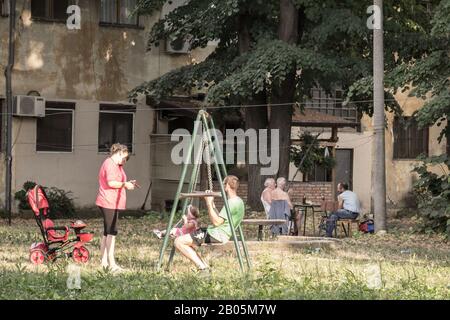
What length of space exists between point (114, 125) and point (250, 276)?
20.3 m

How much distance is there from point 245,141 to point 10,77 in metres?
7.03

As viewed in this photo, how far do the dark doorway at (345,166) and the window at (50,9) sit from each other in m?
11.8

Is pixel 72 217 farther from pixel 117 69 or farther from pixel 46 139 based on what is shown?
pixel 117 69

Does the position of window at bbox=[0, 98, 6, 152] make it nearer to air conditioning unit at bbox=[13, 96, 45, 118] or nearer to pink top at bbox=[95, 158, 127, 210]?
air conditioning unit at bbox=[13, 96, 45, 118]

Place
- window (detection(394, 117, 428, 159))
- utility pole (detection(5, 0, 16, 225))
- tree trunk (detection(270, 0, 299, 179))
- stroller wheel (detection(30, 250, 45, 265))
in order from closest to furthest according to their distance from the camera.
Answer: stroller wheel (detection(30, 250, 45, 265)) < tree trunk (detection(270, 0, 299, 179)) < utility pole (detection(5, 0, 16, 225)) < window (detection(394, 117, 428, 159))

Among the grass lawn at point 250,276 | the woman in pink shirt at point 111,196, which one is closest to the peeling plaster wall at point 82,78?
the grass lawn at point 250,276

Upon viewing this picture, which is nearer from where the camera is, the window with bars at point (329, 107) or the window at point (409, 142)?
the window with bars at point (329, 107)

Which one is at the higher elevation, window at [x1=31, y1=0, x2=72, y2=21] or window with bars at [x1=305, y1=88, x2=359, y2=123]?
window at [x1=31, y1=0, x2=72, y2=21]

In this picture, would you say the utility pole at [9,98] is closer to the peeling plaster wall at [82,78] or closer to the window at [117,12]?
the peeling plaster wall at [82,78]

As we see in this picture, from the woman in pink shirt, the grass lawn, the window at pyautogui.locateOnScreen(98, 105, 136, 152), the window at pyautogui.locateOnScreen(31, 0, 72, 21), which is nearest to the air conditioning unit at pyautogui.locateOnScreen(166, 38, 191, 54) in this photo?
the window at pyautogui.locateOnScreen(98, 105, 136, 152)

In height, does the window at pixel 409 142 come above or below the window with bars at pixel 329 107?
below

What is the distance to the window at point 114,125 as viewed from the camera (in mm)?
33250

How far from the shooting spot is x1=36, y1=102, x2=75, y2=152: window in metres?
32.0

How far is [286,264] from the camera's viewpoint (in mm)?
16359
